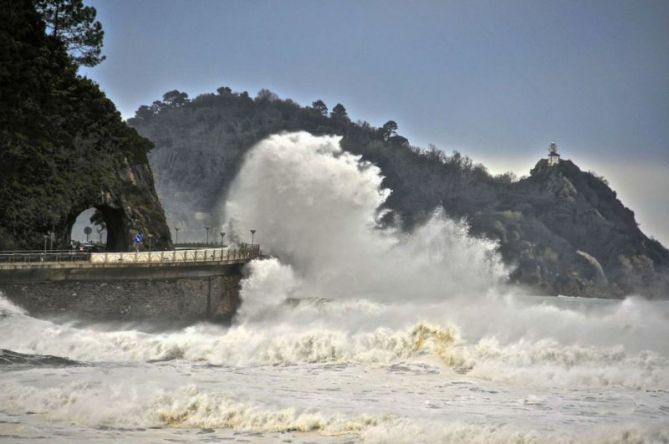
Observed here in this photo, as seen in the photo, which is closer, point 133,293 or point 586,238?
point 133,293

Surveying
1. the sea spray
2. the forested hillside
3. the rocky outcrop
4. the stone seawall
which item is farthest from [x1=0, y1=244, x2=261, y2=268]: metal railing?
the rocky outcrop

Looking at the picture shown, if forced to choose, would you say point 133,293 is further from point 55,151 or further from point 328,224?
point 328,224

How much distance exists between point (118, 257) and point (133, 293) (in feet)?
6.07

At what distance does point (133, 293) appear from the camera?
41.7 m

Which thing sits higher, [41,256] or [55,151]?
[55,151]

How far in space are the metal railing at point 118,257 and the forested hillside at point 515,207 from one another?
93383 mm

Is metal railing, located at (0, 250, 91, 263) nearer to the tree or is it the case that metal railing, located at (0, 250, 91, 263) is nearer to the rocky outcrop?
the tree

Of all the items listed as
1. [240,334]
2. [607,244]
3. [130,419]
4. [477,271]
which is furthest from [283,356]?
[607,244]

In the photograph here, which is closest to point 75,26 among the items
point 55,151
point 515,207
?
point 55,151

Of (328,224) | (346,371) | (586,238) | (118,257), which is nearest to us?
(346,371)

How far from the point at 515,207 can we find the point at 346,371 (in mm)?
147715

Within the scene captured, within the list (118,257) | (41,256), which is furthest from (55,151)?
(41,256)

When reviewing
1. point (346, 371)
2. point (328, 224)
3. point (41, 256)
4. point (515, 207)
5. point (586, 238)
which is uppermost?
point (515, 207)

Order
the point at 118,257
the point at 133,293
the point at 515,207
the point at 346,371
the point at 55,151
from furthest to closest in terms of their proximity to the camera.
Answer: the point at 515,207, the point at 55,151, the point at 118,257, the point at 133,293, the point at 346,371
